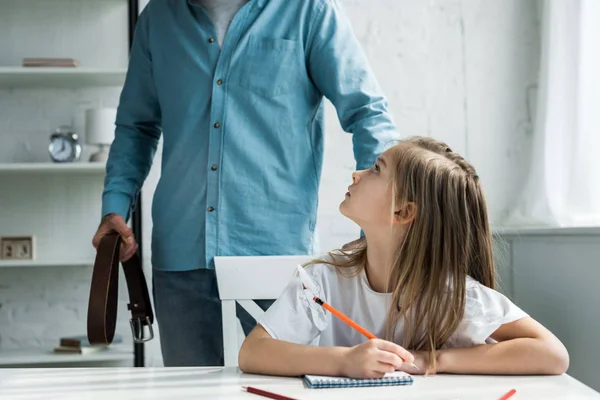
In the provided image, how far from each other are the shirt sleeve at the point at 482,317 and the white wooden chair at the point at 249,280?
0.38 metres

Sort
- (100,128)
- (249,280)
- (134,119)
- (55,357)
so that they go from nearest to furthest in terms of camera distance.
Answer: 1. (249,280)
2. (134,119)
3. (55,357)
4. (100,128)

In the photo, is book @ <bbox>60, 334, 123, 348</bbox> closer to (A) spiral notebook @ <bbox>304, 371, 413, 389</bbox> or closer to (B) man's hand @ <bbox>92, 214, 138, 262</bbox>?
(B) man's hand @ <bbox>92, 214, 138, 262</bbox>

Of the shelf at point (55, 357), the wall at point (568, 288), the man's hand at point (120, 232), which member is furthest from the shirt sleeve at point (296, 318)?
the shelf at point (55, 357)

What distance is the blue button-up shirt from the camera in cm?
166

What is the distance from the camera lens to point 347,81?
1.65m

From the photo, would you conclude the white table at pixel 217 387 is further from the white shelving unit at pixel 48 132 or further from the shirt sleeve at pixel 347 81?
the white shelving unit at pixel 48 132

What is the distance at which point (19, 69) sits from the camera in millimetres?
2947

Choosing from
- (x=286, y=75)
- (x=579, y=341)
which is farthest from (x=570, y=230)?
(x=286, y=75)

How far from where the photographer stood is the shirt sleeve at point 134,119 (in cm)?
183

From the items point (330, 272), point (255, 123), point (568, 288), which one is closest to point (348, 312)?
point (330, 272)

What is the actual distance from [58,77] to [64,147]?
10.7 inches

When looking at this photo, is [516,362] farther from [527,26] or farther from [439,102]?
[527,26]

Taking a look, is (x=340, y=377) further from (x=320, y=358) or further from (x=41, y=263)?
(x=41, y=263)

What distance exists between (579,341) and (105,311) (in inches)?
47.4
